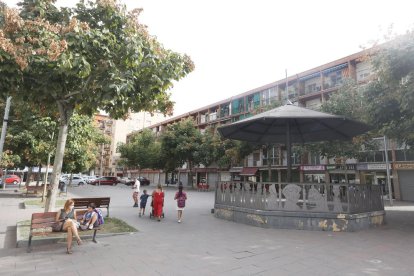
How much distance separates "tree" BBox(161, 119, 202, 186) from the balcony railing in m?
26.3

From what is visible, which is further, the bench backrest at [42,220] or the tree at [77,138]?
the tree at [77,138]

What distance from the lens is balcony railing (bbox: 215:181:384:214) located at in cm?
818

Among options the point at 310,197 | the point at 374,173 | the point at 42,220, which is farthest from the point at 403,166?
the point at 42,220

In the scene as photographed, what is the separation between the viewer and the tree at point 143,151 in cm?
4488

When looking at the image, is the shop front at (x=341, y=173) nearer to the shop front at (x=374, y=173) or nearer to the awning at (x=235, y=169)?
the shop front at (x=374, y=173)

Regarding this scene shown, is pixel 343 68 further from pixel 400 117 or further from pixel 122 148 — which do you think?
pixel 122 148

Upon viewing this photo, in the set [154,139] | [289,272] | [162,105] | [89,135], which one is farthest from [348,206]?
[154,139]

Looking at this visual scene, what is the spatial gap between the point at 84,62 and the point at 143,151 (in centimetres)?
4281

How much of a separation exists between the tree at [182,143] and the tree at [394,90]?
25.7m

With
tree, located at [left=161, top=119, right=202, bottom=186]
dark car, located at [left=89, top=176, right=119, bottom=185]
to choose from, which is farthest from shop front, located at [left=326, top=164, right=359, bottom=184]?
dark car, located at [left=89, top=176, right=119, bottom=185]

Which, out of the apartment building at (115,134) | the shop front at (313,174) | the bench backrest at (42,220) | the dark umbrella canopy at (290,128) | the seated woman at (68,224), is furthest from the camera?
the apartment building at (115,134)

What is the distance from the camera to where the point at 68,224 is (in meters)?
6.15

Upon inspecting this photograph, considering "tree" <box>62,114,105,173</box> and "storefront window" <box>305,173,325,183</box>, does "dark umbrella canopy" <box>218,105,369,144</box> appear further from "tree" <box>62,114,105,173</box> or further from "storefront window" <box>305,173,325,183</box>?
"storefront window" <box>305,173,325,183</box>

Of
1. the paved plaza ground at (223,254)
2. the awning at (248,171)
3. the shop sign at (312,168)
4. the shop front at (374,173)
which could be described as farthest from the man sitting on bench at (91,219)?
the awning at (248,171)
